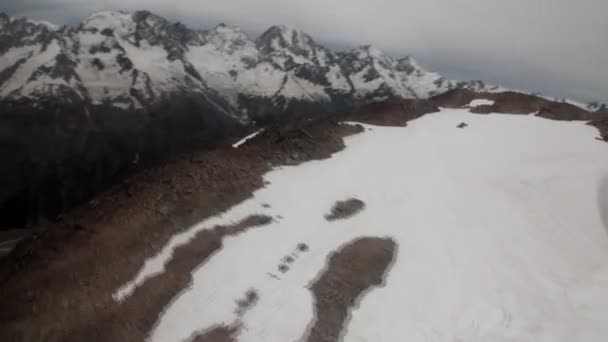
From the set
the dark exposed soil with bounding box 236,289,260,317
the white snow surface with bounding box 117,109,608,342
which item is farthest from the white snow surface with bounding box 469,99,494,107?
the dark exposed soil with bounding box 236,289,260,317

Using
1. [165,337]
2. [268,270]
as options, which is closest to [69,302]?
[165,337]

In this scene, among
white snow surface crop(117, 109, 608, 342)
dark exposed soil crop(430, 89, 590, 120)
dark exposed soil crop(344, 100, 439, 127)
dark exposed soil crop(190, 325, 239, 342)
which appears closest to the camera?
dark exposed soil crop(190, 325, 239, 342)

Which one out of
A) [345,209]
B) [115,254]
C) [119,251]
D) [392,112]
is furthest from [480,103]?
[115,254]

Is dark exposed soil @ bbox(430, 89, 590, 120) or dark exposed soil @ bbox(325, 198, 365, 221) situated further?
dark exposed soil @ bbox(430, 89, 590, 120)

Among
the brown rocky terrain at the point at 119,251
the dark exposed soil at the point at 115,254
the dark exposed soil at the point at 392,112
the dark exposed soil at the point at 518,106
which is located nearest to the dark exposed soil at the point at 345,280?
the brown rocky terrain at the point at 119,251

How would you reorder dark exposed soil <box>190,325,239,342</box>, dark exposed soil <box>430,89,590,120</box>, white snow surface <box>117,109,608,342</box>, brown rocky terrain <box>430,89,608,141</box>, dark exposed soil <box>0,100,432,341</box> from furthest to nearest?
dark exposed soil <box>430,89,590,120</box>
brown rocky terrain <box>430,89,608,141</box>
white snow surface <box>117,109,608,342</box>
dark exposed soil <box>190,325,239,342</box>
dark exposed soil <box>0,100,432,341</box>

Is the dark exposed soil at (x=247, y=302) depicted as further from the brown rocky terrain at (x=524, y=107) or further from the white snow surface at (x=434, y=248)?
the brown rocky terrain at (x=524, y=107)

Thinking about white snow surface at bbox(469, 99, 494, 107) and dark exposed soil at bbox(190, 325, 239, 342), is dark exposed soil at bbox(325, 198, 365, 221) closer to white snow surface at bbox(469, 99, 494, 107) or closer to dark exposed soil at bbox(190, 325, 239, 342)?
dark exposed soil at bbox(190, 325, 239, 342)
